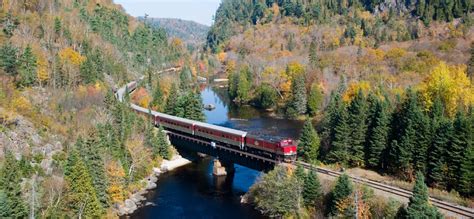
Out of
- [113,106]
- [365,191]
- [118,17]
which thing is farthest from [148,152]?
[118,17]

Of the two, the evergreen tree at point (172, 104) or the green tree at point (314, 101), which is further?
the green tree at point (314, 101)

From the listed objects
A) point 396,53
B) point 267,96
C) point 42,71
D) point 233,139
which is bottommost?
point 267,96

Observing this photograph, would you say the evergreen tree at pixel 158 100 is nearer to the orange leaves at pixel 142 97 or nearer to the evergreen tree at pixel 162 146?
the orange leaves at pixel 142 97

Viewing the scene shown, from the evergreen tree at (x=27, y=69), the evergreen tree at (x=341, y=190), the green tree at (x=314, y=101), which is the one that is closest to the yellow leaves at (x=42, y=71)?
the evergreen tree at (x=27, y=69)

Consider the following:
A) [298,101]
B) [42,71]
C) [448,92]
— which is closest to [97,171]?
[42,71]

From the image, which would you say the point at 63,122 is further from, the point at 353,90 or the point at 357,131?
the point at 353,90

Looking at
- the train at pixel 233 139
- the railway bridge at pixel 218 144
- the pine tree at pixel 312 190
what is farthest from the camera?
the railway bridge at pixel 218 144
